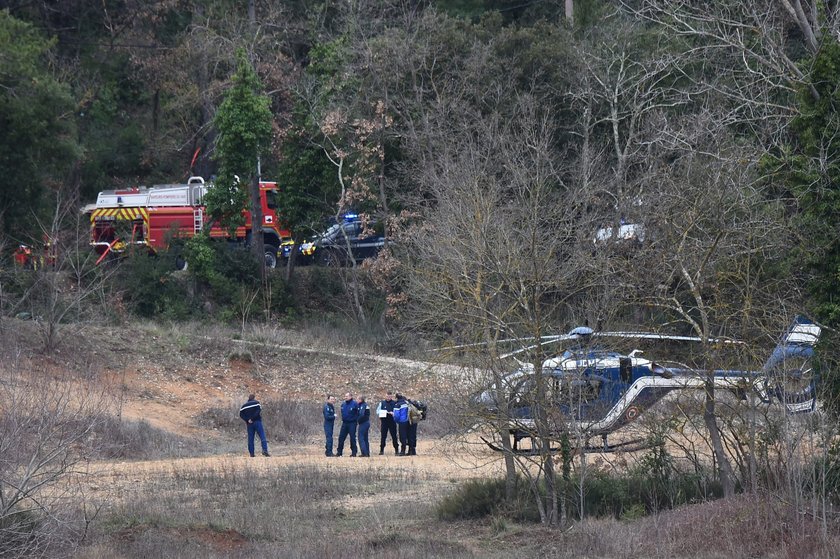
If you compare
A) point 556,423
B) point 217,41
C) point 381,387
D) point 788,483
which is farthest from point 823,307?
point 217,41

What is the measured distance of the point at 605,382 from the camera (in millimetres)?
16812

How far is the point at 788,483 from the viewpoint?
569 inches

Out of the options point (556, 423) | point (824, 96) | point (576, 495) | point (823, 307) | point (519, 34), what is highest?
point (519, 34)

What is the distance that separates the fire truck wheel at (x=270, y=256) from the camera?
46031 millimetres

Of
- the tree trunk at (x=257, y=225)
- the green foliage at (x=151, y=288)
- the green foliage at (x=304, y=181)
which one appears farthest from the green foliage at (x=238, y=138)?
the green foliage at (x=151, y=288)

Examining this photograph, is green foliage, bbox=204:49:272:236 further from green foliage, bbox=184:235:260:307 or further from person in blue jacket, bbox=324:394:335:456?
person in blue jacket, bbox=324:394:335:456

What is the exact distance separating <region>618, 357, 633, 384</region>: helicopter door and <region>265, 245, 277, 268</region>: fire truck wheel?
29719mm

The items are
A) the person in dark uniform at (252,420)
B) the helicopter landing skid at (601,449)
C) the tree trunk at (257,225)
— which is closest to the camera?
the helicopter landing skid at (601,449)

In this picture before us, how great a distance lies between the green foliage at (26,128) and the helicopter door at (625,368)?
1000 inches

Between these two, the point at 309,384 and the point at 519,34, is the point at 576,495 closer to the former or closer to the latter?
the point at 309,384

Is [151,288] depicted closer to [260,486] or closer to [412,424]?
[412,424]

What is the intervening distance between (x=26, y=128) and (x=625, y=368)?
2624 cm

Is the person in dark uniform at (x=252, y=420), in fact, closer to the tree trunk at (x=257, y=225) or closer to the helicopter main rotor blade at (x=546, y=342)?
the helicopter main rotor blade at (x=546, y=342)

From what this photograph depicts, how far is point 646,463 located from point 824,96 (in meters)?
6.40
